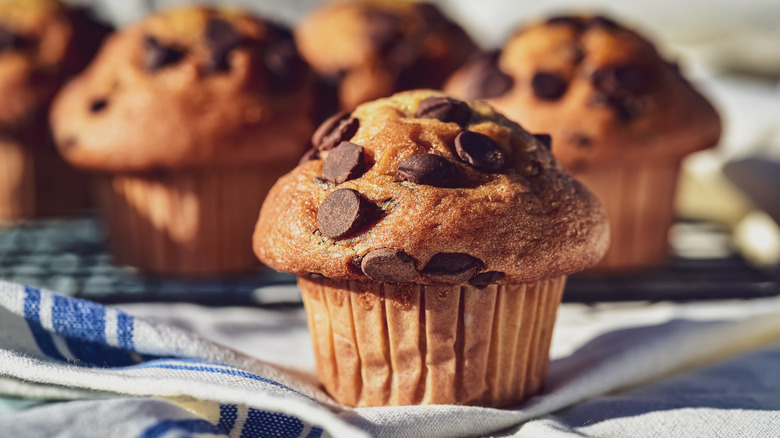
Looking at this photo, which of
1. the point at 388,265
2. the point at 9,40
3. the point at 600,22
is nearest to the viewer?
the point at 388,265

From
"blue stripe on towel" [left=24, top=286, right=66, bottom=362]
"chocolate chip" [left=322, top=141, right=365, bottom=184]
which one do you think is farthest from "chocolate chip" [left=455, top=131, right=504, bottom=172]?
"blue stripe on towel" [left=24, top=286, right=66, bottom=362]

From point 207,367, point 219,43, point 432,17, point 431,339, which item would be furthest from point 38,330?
point 432,17

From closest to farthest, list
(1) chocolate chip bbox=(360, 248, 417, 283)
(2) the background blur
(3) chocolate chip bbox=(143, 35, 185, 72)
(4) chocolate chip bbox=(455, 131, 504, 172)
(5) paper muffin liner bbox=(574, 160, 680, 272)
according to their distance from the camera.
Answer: (1) chocolate chip bbox=(360, 248, 417, 283) < (4) chocolate chip bbox=(455, 131, 504, 172) < (3) chocolate chip bbox=(143, 35, 185, 72) < (5) paper muffin liner bbox=(574, 160, 680, 272) < (2) the background blur

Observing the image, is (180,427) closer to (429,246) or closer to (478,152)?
(429,246)

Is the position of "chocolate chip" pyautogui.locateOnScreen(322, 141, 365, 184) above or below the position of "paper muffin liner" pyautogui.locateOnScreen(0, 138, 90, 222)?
above

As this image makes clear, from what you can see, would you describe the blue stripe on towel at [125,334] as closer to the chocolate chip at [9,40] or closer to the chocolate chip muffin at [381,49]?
the chocolate chip muffin at [381,49]

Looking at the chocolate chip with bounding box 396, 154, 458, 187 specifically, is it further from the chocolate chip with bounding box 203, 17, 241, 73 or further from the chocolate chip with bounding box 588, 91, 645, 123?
the chocolate chip with bounding box 203, 17, 241, 73

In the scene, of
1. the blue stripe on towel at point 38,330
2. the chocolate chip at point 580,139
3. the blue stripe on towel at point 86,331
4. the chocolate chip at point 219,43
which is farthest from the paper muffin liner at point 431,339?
the chocolate chip at point 219,43
